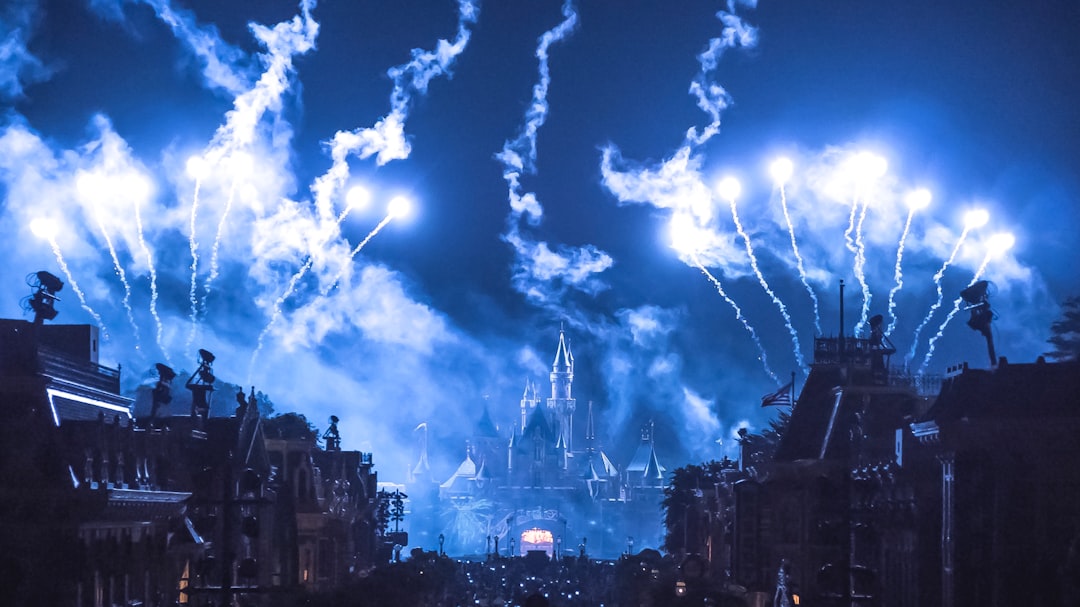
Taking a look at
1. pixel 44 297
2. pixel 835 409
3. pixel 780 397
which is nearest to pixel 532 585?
pixel 780 397

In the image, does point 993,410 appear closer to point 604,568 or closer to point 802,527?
point 802,527

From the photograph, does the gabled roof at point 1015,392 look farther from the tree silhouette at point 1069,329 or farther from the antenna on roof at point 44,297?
the tree silhouette at point 1069,329

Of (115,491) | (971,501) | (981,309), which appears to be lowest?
(971,501)

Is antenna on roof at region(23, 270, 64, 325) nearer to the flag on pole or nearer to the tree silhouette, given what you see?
the flag on pole

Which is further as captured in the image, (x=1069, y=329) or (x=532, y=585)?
(x=532, y=585)

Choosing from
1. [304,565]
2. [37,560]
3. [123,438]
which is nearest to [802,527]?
[304,565]

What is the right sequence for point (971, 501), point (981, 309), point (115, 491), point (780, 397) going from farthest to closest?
1. point (780, 397)
2. point (981, 309)
3. point (971, 501)
4. point (115, 491)

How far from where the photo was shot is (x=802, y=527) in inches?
3246

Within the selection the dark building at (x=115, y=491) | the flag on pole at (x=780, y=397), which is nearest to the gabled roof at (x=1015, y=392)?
the dark building at (x=115, y=491)

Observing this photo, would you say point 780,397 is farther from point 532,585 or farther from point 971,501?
point 532,585

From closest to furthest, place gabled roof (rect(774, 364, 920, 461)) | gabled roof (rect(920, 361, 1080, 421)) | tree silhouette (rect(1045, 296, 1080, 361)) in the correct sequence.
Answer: gabled roof (rect(920, 361, 1080, 421))
gabled roof (rect(774, 364, 920, 461))
tree silhouette (rect(1045, 296, 1080, 361))

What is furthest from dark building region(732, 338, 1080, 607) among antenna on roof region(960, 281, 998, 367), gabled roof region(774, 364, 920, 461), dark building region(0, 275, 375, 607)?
dark building region(0, 275, 375, 607)

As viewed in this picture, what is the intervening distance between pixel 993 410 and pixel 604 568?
4920 inches

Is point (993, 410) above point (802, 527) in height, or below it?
above
